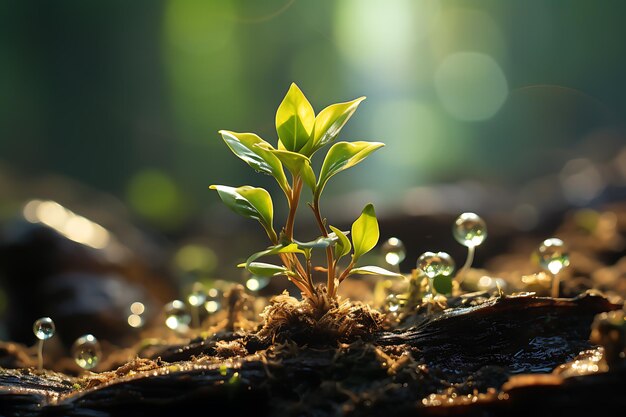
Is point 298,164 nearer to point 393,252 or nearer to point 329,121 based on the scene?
point 329,121

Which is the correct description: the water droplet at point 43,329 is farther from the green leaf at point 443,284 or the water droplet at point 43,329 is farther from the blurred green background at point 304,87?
the blurred green background at point 304,87

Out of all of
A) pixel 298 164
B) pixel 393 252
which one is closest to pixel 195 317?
pixel 393 252

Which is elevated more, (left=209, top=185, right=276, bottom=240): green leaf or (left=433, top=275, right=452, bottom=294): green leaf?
(left=209, top=185, right=276, bottom=240): green leaf

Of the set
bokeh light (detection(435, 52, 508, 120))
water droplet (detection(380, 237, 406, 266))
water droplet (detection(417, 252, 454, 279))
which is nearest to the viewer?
water droplet (detection(417, 252, 454, 279))

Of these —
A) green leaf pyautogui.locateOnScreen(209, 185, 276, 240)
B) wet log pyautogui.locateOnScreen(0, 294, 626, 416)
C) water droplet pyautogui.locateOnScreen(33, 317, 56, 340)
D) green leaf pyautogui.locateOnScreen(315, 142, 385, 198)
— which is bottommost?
wet log pyautogui.locateOnScreen(0, 294, 626, 416)

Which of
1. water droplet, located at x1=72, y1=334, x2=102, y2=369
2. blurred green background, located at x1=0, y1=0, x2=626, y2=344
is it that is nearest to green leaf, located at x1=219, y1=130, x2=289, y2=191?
blurred green background, located at x1=0, y1=0, x2=626, y2=344

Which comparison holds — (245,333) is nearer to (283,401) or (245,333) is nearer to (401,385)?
(283,401)

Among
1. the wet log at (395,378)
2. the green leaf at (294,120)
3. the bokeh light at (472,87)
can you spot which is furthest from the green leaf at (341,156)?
the bokeh light at (472,87)

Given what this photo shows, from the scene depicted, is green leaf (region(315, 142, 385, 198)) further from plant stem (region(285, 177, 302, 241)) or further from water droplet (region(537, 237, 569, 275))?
water droplet (region(537, 237, 569, 275))
